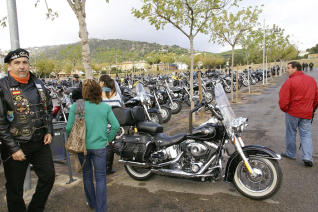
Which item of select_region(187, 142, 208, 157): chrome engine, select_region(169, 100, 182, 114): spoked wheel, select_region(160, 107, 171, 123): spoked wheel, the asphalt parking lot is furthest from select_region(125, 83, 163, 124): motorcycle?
select_region(187, 142, 208, 157): chrome engine

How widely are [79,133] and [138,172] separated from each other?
166cm

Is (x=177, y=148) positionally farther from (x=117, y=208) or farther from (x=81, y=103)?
(x=81, y=103)

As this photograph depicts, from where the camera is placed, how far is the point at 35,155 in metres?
2.57

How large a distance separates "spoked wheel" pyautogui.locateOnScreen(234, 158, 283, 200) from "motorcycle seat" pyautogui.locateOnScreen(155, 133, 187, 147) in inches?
33.9

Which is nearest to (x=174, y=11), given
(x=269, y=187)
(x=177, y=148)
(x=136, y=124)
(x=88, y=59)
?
(x=88, y=59)

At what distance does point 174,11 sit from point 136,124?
4645mm

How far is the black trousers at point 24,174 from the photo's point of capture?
2436mm

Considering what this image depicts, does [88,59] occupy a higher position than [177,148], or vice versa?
[88,59]

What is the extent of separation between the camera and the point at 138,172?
388 centimetres

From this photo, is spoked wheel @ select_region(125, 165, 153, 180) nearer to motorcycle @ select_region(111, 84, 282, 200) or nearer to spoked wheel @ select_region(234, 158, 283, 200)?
motorcycle @ select_region(111, 84, 282, 200)

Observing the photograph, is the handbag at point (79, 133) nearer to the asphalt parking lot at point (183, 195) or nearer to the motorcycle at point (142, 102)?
the asphalt parking lot at point (183, 195)

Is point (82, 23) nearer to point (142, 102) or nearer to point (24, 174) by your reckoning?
point (142, 102)

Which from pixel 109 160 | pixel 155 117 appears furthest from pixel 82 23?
pixel 155 117

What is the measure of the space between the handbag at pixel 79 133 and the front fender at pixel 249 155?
189 cm
